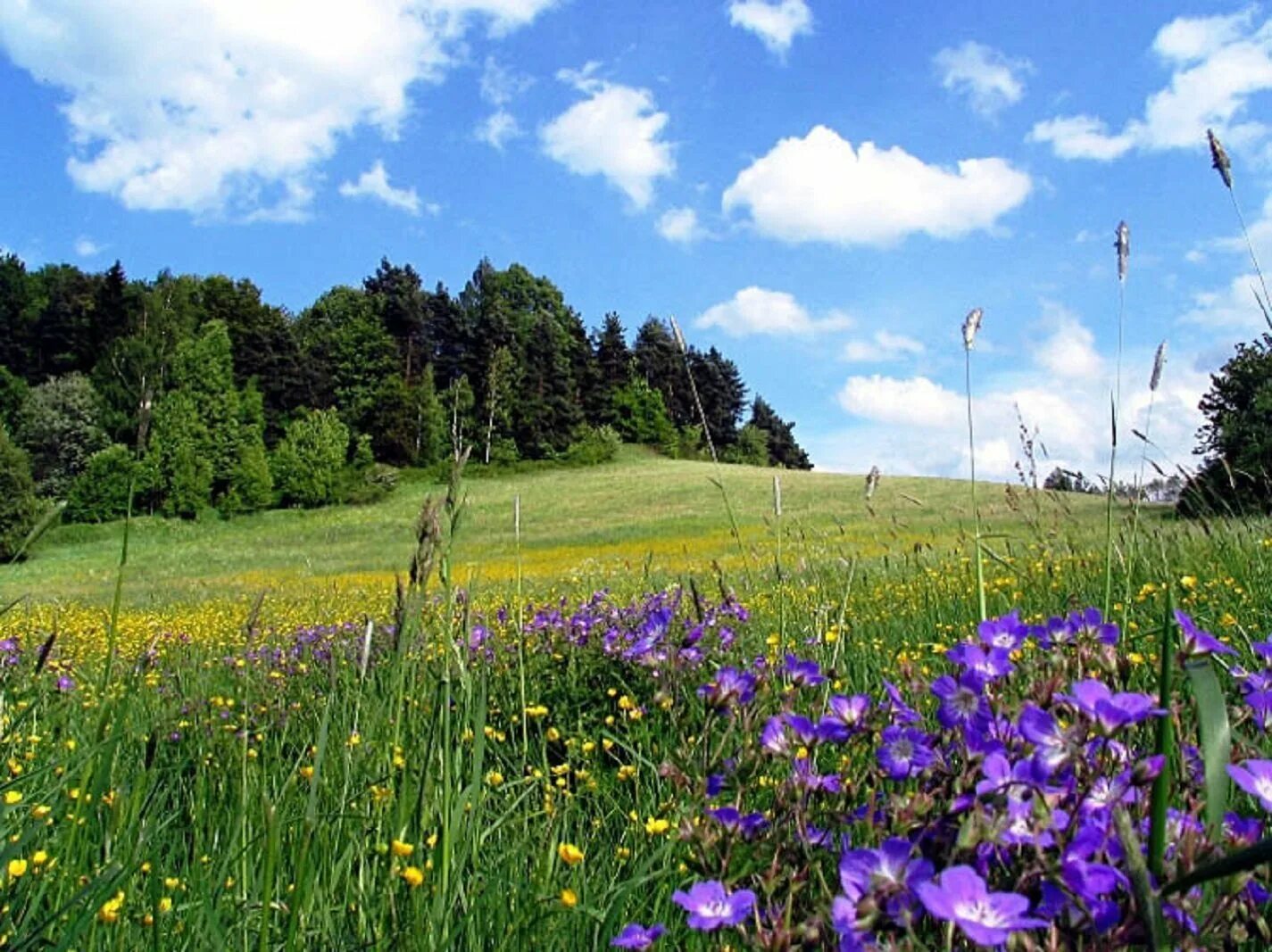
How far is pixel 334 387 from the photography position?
61.8 meters

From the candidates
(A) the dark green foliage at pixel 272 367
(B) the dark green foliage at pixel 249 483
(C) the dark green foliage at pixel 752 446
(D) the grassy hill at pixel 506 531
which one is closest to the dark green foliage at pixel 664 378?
(C) the dark green foliage at pixel 752 446

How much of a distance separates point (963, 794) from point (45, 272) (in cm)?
9521

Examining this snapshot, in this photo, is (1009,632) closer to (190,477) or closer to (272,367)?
(190,477)

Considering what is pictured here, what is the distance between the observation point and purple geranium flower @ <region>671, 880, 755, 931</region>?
3.05 ft

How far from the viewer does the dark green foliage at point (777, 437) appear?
273ft

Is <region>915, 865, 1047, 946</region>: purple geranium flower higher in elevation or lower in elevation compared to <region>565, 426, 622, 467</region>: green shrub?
lower

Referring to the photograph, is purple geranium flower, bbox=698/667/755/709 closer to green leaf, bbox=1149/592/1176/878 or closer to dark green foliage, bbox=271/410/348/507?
green leaf, bbox=1149/592/1176/878

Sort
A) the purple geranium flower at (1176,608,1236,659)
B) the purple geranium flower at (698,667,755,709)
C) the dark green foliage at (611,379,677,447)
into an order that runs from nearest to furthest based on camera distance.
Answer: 1. the purple geranium flower at (1176,608,1236,659)
2. the purple geranium flower at (698,667,755,709)
3. the dark green foliage at (611,379,677,447)

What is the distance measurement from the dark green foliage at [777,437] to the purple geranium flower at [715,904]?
268ft

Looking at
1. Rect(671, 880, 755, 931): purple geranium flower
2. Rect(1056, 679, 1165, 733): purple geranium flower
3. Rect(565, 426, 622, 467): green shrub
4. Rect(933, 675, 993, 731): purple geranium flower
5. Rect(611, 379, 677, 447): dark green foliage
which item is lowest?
Rect(671, 880, 755, 931): purple geranium flower

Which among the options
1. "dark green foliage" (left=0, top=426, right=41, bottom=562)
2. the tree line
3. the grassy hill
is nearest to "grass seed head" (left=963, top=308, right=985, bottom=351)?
the grassy hill

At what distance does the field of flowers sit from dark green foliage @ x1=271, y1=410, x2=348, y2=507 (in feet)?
141

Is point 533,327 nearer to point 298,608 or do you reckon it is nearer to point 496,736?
point 298,608

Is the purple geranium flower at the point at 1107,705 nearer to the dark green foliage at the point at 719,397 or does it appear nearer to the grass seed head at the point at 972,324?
the grass seed head at the point at 972,324
